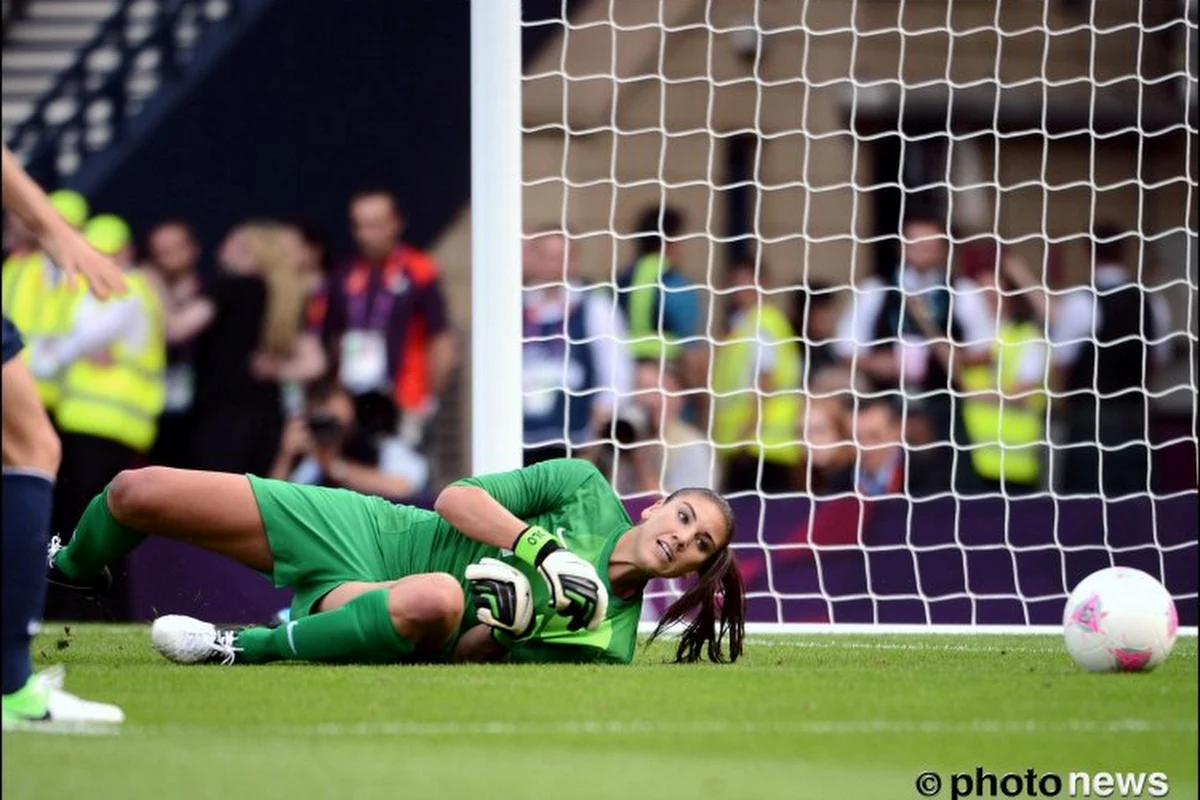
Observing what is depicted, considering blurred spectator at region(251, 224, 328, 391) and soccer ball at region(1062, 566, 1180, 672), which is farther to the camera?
blurred spectator at region(251, 224, 328, 391)

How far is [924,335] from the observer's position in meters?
10.7

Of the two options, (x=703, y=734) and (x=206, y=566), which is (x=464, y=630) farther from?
(x=206, y=566)

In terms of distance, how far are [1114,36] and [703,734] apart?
13.9 m

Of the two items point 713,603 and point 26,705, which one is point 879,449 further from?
point 26,705

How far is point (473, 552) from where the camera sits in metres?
6.75

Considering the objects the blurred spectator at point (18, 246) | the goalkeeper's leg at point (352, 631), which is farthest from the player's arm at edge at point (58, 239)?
the blurred spectator at point (18, 246)

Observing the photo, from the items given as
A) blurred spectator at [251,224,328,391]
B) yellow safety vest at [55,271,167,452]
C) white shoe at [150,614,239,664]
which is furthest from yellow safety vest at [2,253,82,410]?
white shoe at [150,614,239,664]

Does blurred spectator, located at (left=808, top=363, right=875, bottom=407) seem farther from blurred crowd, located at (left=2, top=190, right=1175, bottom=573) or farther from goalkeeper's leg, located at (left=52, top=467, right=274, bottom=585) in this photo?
goalkeeper's leg, located at (left=52, top=467, right=274, bottom=585)

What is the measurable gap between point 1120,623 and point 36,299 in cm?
666

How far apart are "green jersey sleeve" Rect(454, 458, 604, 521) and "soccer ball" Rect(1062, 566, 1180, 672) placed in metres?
1.46

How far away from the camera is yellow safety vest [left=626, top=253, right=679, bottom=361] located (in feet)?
35.9

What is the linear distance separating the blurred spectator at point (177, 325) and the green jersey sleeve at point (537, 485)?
534cm

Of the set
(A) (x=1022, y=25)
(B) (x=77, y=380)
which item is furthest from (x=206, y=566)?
(A) (x=1022, y=25)

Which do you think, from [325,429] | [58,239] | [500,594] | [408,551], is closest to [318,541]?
[408,551]
